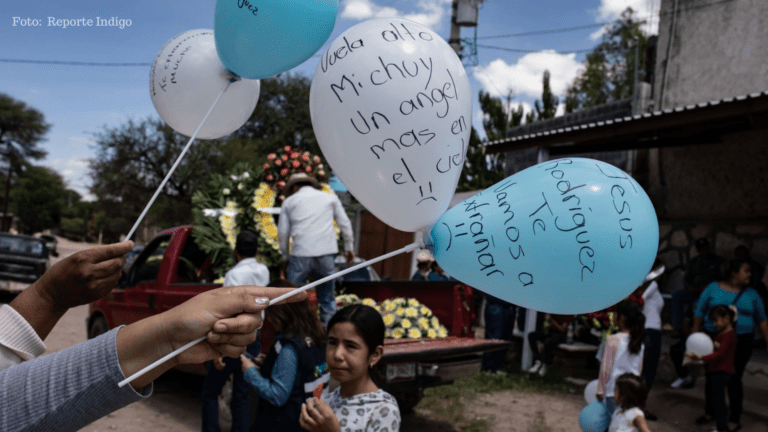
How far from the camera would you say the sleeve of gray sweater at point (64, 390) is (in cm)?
108

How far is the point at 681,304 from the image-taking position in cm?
702

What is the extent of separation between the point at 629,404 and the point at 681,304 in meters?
4.13

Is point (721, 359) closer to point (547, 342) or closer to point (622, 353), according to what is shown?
point (622, 353)

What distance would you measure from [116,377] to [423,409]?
16.0ft

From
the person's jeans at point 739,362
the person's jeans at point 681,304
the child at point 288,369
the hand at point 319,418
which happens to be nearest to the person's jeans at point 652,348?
the person's jeans at point 681,304

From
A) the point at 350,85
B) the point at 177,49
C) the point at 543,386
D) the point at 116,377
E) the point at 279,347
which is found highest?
the point at 177,49

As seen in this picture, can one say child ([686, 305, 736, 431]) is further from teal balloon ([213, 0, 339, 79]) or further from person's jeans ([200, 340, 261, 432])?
teal balloon ([213, 0, 339, 79])

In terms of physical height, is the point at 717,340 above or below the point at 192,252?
below

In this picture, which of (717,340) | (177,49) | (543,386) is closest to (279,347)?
(177,49)

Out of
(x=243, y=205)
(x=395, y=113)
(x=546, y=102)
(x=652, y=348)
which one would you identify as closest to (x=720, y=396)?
(x=652, y=348)

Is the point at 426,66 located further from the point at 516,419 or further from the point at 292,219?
the point at 516,419

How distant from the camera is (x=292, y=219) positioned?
15.4 ft

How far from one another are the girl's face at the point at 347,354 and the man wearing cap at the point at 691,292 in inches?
218

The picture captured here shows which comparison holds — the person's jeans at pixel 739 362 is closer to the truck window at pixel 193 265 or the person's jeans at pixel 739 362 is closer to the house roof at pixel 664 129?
the house roof at pixel 664 129
